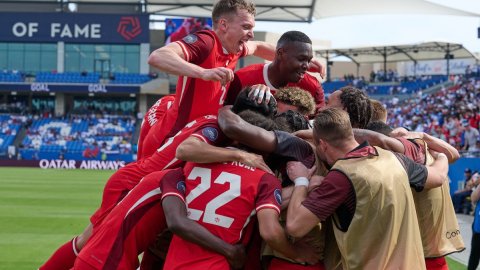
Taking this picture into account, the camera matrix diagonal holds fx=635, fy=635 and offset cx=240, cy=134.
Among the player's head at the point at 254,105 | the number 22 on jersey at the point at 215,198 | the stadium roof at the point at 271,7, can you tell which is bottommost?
the number 22 on jersey at the point at 215,198

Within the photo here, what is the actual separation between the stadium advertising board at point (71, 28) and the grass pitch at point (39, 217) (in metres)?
26.4

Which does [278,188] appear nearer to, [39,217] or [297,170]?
[297,170]

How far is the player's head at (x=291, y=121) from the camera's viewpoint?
4352mm

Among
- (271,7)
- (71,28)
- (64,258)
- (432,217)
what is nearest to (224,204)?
(432,217)

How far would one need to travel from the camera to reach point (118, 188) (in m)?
5.02

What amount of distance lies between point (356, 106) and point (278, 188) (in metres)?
0.94

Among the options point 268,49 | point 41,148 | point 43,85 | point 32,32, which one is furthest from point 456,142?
point 32,32

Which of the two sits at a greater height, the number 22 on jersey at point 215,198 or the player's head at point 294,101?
the player's head at point 294,101

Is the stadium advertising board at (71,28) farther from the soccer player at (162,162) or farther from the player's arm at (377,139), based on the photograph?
the player's arm at (377,139)

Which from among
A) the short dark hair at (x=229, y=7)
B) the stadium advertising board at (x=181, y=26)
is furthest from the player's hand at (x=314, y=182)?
the stadium advertising board at (x=181, y=26)

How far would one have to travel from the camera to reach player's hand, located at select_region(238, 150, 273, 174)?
3850 millimetres

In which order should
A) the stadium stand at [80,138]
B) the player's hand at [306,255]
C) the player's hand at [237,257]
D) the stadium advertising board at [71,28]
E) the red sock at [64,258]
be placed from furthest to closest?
the stadium advertising board at [71,28], the stadium stand at [80,138], the red sock at [64,258], the player's hand at [306,255], the player's hand at [237,257]

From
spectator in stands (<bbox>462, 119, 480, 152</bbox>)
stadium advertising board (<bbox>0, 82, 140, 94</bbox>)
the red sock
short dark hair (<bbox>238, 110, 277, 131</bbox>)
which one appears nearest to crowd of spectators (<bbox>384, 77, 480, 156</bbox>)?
spectator in stands (<bbox>462, 119, 480, 152</bbox>)

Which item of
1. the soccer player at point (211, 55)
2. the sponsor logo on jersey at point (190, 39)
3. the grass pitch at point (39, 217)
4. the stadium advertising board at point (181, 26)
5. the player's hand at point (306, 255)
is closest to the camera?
the player's hand at point (306, 255)
